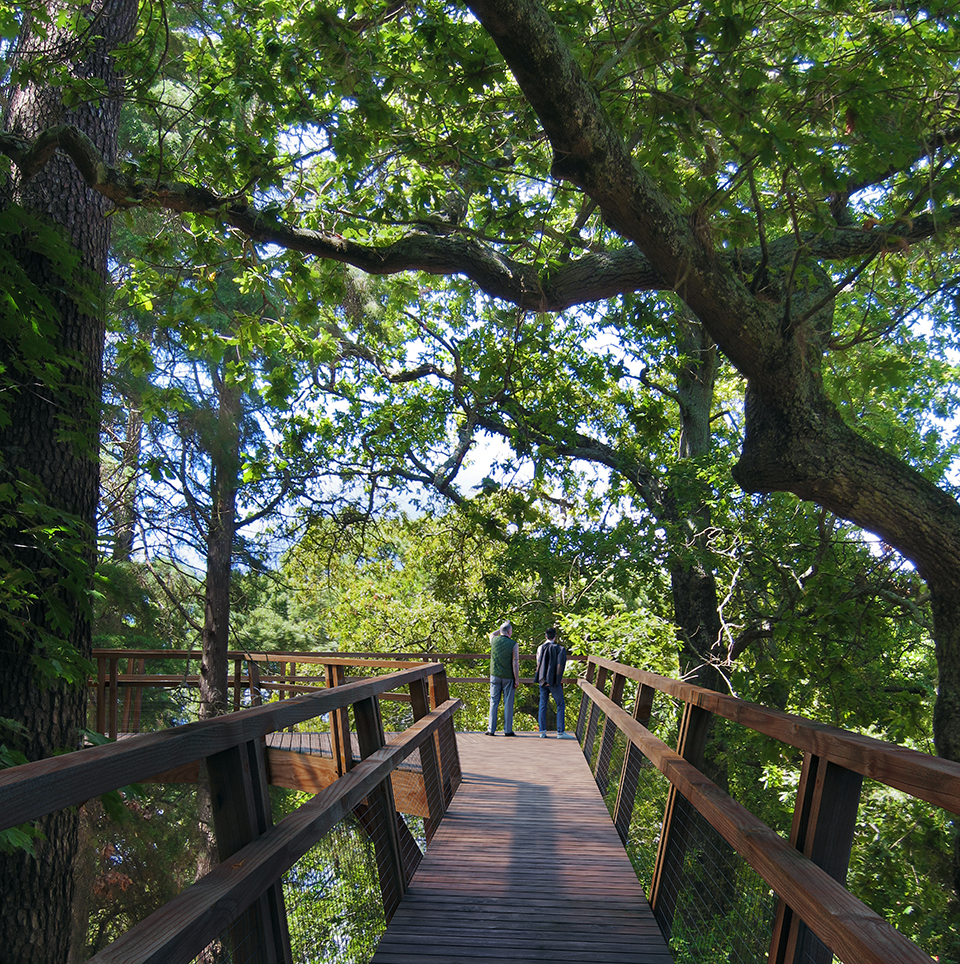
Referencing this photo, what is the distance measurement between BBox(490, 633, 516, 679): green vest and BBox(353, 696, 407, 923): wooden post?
6.02 meters

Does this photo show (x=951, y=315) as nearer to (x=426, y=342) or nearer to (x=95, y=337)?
(x=426, y=342)

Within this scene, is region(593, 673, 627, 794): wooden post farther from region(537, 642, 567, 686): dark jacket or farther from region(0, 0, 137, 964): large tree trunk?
region(0, 0, 137, 964): large tree trunk

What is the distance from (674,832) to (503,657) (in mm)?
6386

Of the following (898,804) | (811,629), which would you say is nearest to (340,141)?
(811,629)

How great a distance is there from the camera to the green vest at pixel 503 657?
9727mm

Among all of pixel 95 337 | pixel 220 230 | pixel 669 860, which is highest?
pixel 220 230

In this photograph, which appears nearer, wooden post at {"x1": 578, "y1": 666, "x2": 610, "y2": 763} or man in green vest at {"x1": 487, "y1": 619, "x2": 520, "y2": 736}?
wooden post at {"x1": 578, "y1": 666, "x2": 610, "y2": 763}

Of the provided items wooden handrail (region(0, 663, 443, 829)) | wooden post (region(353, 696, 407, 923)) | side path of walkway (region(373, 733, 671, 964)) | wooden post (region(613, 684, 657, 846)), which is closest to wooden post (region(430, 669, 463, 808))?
side path of walkway (region(373, 733, 671, 964))

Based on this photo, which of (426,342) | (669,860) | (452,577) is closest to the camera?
(669,860)

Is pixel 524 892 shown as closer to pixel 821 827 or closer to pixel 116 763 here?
pixel 821 827

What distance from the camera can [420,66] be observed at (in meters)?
6.46

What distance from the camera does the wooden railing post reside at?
845cm

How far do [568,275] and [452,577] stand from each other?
10729 millimetres

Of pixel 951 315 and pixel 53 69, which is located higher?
pixel 951 315
